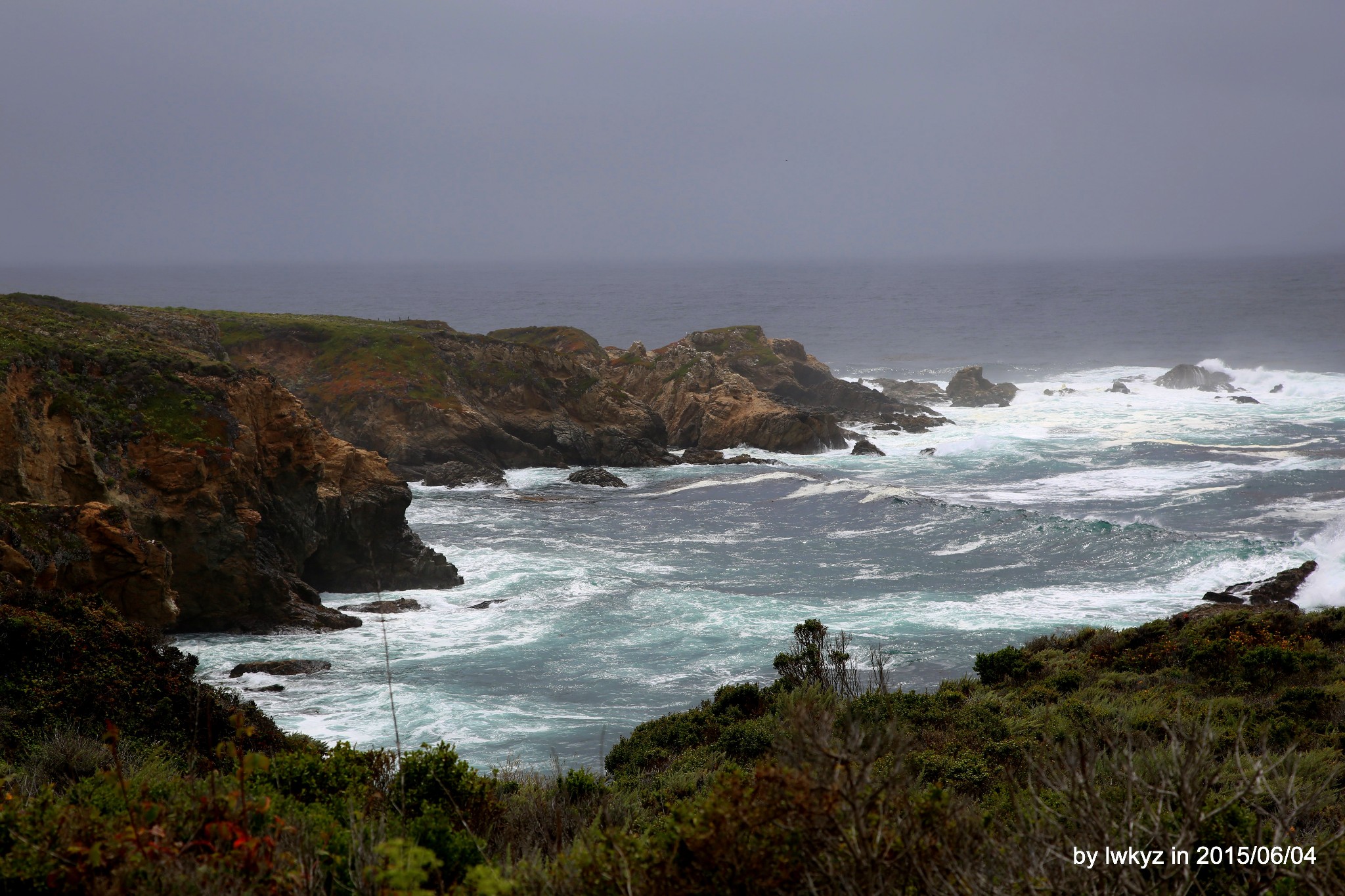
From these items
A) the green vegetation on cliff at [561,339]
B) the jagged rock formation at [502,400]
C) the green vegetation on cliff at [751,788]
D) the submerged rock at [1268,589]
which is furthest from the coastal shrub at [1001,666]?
the green vegetation on cliff at [561,339]

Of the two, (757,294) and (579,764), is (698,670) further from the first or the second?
(757,294)

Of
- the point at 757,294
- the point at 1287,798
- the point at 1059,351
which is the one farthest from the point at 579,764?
the point at 757,294

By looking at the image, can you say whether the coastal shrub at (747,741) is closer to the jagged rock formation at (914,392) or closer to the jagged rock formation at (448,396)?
the jagged rock formation at (448,396)

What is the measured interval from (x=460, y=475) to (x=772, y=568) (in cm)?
1899

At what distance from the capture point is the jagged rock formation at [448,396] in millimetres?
46188

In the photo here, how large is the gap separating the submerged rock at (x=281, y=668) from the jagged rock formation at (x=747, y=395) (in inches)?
1336

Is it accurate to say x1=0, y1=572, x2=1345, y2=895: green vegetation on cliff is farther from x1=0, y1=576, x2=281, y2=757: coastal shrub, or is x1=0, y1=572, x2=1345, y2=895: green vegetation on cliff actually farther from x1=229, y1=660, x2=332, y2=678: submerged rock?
x1=229, y1=660, x2=332, y2=678: submerged rock

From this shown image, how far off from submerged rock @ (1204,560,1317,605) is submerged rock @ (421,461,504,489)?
29583 millimetres

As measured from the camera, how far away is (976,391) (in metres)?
70.0

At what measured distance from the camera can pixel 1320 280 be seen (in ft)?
561

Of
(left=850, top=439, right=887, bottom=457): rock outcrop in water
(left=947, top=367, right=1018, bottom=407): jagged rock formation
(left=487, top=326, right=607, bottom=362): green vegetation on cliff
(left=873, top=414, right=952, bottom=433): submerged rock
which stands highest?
(left=487, top=326, right=607, bottom=362): green vegetation on cliff

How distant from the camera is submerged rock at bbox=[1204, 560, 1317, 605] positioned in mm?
23188

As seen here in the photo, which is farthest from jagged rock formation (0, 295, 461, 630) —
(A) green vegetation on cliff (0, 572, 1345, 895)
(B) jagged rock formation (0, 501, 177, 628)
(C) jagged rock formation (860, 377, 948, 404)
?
(C) jagged rock formation (860, 377, 948, 404)

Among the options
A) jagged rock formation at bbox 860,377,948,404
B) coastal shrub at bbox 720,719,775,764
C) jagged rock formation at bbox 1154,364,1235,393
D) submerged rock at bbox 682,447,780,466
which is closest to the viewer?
coastal shrub at bbox 720,719,775,764
